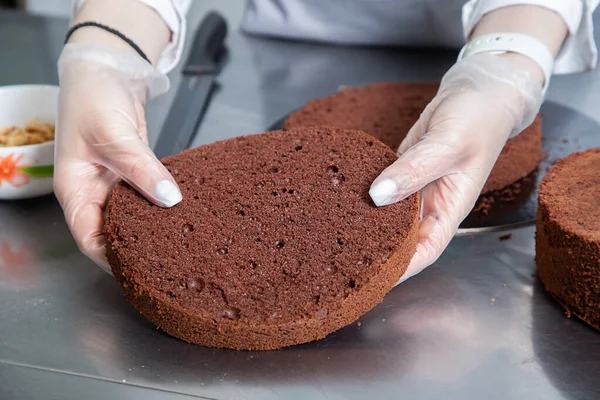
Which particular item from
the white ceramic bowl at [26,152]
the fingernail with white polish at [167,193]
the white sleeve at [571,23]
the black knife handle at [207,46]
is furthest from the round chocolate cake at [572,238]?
the black knife handle at [207,46]

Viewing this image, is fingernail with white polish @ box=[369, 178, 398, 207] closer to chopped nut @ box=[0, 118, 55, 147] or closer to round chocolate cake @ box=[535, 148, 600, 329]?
round chocolate cake @ box=[535, 148, 600, 329]

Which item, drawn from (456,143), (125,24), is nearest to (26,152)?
(125,24)

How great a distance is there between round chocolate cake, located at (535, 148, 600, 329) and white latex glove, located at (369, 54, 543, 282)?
140 millimetres

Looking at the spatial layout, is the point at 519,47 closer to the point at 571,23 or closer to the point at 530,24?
the point at 530,24

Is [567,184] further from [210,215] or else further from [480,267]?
[210,215]

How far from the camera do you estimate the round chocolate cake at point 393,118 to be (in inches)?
60.9

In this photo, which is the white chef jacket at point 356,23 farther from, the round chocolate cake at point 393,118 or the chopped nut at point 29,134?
the chopped nut at point 29,134

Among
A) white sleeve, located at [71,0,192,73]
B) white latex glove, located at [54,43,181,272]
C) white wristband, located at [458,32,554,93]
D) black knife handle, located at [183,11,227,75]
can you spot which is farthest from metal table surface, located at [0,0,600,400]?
black knife handle, located at [183,11,227,75]

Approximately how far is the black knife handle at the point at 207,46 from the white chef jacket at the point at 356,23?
0.48 ft

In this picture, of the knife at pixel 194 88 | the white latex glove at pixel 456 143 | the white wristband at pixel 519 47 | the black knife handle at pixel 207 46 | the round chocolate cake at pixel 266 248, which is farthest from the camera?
the black knife handle at pixel 207 46

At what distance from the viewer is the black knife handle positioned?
7.04 ft

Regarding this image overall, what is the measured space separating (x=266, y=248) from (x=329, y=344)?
21 cm

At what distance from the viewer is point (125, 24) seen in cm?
157

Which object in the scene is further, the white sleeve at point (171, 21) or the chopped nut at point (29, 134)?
the white sleeve at point (171, 21)
